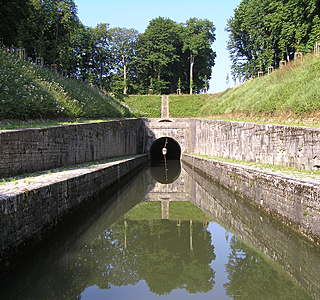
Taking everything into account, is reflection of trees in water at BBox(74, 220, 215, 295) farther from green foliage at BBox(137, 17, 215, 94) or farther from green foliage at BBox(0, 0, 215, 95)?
green foliage at BBox(137, 17, 215, 94)

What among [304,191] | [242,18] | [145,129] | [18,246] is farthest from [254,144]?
[242,18]

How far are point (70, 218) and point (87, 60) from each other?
41883 mm

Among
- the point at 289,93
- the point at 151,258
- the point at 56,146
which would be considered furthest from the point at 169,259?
the point at 289,93

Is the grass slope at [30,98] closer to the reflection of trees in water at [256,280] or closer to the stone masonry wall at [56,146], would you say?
the stone masonry wall at [56,146]

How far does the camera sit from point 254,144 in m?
13.5

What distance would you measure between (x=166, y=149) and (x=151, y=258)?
28.0m

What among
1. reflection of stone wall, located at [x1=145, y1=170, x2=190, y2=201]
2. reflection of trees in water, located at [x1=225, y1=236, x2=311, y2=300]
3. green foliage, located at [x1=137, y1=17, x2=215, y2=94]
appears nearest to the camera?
reflection of trees in water, located at [x1=225, y1=236, x2=311, y2=300]

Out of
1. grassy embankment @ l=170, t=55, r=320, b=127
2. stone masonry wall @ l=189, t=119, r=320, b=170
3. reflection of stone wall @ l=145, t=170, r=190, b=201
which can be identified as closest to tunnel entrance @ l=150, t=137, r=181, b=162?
grassy embankment @ l=170, t=55, r=320, b=127

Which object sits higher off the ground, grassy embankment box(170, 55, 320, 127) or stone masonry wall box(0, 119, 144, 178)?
grassy embankment box(170, 55, 320, 127)

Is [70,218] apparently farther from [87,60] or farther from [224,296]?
[87,60]

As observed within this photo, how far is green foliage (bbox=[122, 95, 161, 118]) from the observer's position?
3519 cm

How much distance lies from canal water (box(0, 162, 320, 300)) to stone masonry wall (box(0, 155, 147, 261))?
340 millimetres

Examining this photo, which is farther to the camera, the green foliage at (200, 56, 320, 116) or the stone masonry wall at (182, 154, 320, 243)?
the green foliage at (200, 56, 320, 116)

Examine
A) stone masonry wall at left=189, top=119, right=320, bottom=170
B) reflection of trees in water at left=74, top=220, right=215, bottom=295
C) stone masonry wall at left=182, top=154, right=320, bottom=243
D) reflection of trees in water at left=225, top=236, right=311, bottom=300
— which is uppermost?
stone masonry wall at left=189, top=119, right=320, bottom=170
